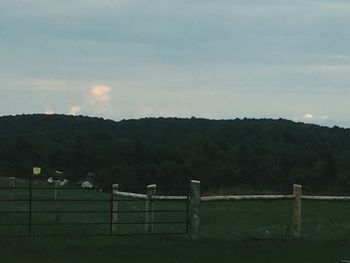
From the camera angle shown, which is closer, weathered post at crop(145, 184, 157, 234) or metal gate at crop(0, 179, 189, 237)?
metal gate at crop(0, 179, 189, 237)

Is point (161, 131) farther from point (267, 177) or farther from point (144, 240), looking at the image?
point (144, 240)

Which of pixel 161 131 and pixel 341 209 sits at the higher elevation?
pixel 161 131

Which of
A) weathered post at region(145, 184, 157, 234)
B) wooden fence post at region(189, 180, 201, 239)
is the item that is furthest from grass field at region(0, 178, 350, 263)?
weathered post at region(145, 184, 157, 234)

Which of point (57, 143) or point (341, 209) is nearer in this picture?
point (341, 209)

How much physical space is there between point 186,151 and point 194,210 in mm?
42878

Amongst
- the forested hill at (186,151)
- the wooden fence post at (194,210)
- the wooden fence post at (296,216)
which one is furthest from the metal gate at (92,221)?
the forested hill at (186,151)

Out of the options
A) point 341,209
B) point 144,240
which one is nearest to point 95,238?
point 144,240

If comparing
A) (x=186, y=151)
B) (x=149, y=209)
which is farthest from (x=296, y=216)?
(x=186, y=151)

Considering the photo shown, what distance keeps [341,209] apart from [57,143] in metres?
39.8

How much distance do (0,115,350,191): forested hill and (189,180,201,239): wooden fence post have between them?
2385cm

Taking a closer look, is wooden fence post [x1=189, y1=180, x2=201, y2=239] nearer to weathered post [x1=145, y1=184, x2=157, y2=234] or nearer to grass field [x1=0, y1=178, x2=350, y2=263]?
grass field [x1=0, y1=178, x2=350, y2=263]

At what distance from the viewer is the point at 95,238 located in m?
13.5

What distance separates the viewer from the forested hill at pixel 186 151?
4843 centimetres

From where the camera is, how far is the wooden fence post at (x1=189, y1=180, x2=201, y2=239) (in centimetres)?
1379
